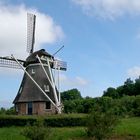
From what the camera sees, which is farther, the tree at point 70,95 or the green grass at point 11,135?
the tree at point 70,95

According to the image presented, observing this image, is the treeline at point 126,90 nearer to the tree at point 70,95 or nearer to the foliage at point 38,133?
the tree at point 70,95

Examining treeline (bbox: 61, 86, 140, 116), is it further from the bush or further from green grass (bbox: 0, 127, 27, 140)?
the bush

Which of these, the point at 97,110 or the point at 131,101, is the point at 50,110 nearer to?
the point at 131,101

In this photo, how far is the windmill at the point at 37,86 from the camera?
169 feet

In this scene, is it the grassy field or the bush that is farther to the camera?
the grassy field

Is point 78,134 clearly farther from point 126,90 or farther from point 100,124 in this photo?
point 126,90

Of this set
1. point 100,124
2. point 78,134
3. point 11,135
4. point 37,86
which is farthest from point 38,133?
point 37,86

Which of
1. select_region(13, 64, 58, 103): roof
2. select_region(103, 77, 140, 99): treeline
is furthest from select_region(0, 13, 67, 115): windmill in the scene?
select_region(103, 77, 140, 99): treeline

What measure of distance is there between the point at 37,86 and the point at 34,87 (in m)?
0.97

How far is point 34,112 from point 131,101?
14.7 meters

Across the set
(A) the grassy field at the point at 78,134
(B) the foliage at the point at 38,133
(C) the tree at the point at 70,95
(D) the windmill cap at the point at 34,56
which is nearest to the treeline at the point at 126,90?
(C) the tree at the point at 70,95

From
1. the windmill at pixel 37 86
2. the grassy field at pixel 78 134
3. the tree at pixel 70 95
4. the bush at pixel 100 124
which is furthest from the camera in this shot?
the tree at pixel 70 95

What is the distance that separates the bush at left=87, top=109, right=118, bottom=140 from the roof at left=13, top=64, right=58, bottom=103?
2130 cm

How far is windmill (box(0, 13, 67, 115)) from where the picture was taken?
51.5m
